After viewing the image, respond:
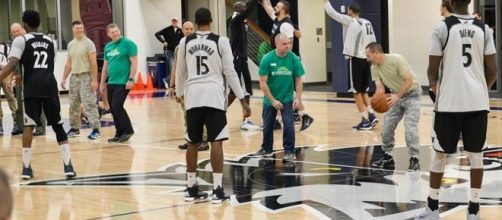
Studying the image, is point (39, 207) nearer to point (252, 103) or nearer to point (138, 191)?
point (138, 191)

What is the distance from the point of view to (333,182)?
857cm

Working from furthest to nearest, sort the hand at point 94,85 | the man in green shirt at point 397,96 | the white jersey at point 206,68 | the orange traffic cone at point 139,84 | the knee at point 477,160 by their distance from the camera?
the orange traffic cone at point 139,84 → the hand at point 94,85 → the man in green shirt at point 397,96 → the white jersey at point 206,68 → the knee at point 477,160

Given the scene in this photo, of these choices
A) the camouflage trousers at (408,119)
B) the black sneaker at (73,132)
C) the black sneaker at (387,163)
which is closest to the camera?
the camouflage trousers at (408,119)

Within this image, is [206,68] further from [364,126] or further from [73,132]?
[73,132]

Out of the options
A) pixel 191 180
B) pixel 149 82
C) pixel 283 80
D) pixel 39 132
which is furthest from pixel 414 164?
pixel 149 82

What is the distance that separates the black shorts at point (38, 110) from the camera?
29.8 ft

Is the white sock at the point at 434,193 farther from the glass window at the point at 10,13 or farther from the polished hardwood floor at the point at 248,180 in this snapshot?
the glass window at the point at 10,13

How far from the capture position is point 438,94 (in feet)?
20.3

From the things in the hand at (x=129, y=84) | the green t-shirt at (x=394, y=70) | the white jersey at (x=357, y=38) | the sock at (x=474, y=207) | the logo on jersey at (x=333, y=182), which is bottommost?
the logo on jersey at (x=333, y=182)

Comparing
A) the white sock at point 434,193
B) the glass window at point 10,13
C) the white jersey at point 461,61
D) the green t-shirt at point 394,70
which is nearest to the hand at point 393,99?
the green t-shirt at point 394,70

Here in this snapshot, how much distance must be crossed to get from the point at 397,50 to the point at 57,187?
14.3m

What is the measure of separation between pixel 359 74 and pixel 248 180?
A: 566cm

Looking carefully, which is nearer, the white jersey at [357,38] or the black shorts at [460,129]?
the black shorts at [460,129]

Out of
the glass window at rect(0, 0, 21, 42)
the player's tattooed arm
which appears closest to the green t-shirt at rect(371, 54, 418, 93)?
the player's tattooed arm
